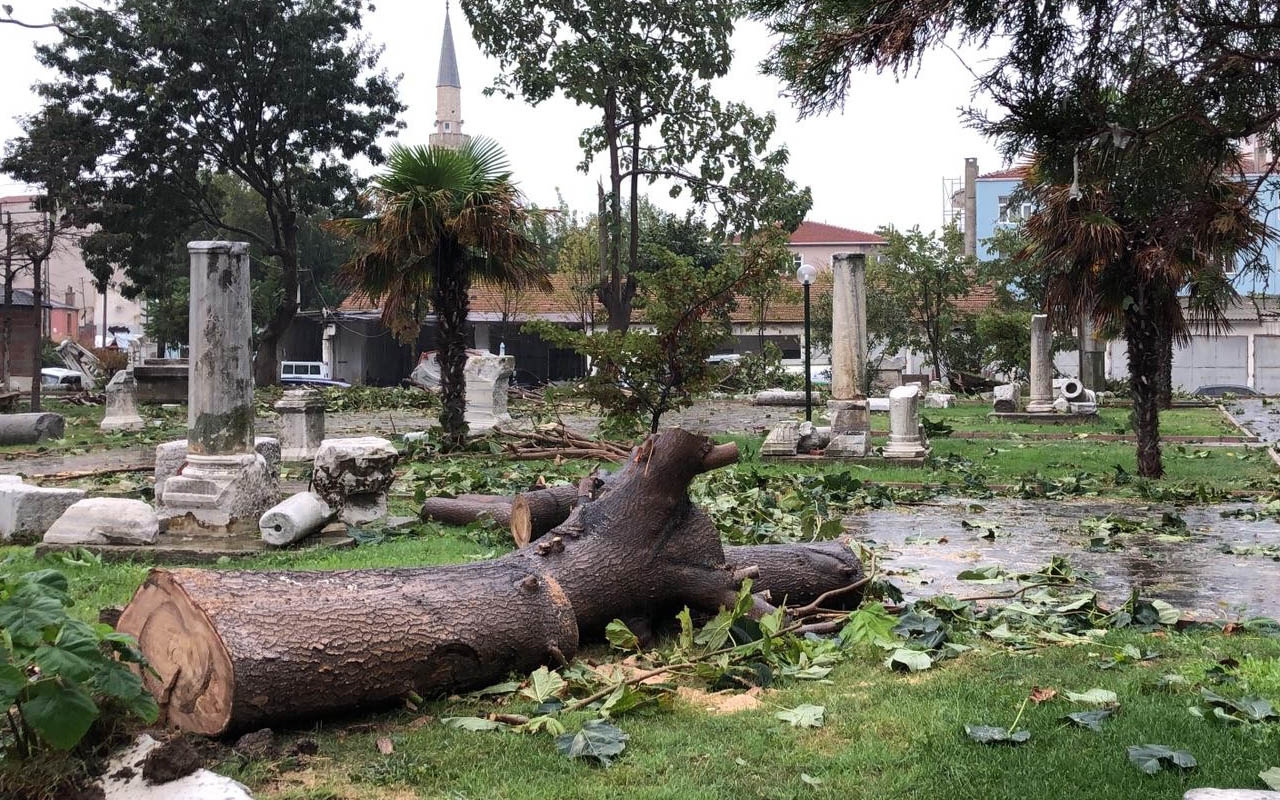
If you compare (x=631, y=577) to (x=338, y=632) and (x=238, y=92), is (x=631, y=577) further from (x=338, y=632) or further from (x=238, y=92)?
(x=238, y=92)

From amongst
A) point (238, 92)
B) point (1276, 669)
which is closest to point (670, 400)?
point (1276, 669)

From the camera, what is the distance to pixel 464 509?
373 inches

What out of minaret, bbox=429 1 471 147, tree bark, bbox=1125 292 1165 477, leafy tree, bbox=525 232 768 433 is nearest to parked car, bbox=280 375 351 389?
leafy tree, bbox=525 232 768 433

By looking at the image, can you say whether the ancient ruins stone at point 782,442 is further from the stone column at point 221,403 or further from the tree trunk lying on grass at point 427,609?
the tree trunk lying on grass at point 427,609

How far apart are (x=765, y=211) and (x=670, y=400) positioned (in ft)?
52.7

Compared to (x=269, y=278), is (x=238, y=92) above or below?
above

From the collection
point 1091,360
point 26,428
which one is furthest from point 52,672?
point 1091,360

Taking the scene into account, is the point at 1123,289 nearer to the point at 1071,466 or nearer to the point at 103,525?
the point at 1071,466

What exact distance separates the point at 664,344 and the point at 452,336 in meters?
3.12

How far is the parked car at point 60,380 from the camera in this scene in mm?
35156

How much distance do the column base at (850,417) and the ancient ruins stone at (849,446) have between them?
0.29ft

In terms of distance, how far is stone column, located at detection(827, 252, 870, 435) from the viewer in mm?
16188

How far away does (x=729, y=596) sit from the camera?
18.9ft

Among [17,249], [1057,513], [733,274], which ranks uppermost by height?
[17,249]
